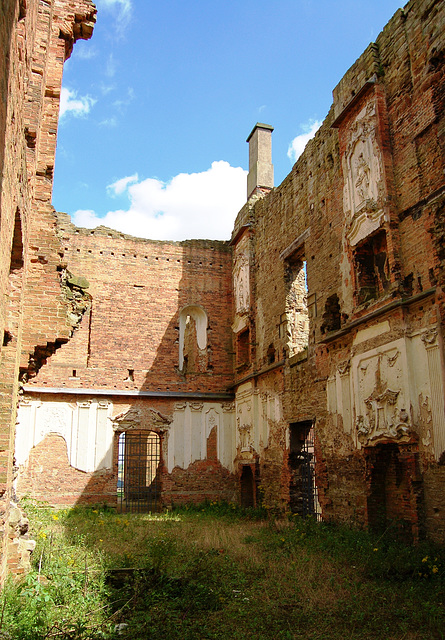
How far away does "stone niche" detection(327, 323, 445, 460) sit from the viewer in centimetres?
759

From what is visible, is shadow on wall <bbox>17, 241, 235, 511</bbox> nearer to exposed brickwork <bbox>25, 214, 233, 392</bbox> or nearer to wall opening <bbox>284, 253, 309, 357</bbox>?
exposed brickwork <bbox>25, 214, 233, 392</bbox>

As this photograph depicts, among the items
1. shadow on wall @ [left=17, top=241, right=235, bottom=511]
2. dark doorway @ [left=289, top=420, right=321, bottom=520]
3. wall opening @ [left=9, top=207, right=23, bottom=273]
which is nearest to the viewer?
wall opening @ [left=9, top=207, right=23, bottom=273]

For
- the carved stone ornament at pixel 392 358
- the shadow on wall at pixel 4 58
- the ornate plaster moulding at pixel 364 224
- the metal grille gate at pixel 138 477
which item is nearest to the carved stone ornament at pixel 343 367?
→ the carved stone ornament at pixel 392 358

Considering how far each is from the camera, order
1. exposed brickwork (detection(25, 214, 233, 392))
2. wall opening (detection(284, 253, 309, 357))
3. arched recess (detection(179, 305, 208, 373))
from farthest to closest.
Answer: arched recess (detection(179, 305, 208, 373)), exposed brickwork (detection(25, 214, 233, 392)), wall opening (detection(284, 253, 309, 357))

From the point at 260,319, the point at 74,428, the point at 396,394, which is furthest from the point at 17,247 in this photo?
the point at 74,428

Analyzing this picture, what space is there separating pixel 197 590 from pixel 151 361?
1066 centimetres

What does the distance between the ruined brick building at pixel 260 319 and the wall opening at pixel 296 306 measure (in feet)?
0.17

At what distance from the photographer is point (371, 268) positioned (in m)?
10.0

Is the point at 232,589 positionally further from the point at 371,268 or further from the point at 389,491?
the point at 371,268

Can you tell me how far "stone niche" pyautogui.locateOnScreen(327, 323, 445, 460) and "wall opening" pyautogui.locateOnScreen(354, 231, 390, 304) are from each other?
2.89ft

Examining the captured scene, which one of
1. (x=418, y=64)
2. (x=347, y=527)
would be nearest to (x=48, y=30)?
(x=418, y=64)

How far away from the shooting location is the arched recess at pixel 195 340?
17281mm

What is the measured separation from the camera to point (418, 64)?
28.6ft

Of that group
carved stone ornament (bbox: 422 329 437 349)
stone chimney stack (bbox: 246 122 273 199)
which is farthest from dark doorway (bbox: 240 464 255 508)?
stone chimney stack (bbox: 246 122 273 199)
